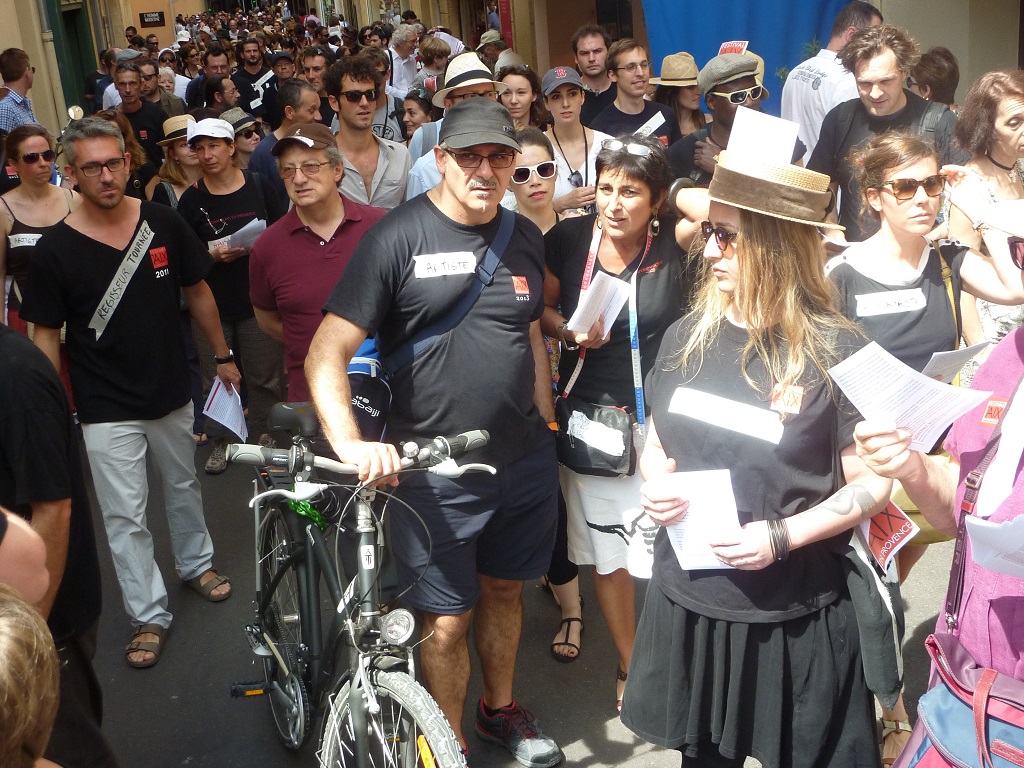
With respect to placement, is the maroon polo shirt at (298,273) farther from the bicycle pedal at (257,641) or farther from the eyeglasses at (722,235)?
the eyeglasses at (722,235)

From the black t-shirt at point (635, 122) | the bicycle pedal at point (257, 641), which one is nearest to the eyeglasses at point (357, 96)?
the black t-shirt at point (635, 122)

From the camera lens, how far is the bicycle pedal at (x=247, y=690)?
366 cm

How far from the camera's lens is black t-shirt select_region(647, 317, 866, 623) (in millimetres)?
2428

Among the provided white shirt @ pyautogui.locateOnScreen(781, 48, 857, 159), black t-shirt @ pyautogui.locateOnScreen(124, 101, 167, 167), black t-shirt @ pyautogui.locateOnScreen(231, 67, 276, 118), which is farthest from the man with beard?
black t-shirt @ pyautogui.locateOnScreen(231, 67, 276, 118)

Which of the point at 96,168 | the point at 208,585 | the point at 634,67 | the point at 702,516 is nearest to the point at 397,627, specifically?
the point at 702,516

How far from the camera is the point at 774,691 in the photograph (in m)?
2.43

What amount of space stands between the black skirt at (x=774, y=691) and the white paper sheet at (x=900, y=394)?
1.99 feet

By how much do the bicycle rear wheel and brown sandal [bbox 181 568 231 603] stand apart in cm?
116

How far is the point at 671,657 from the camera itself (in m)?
2.52

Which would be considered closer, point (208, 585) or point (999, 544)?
point (999, 544)

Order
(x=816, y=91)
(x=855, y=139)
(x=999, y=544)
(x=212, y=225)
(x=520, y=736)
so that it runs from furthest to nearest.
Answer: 1. (x=816, y=91)
2. (x=212, y=225)
3. (x=855, y=139)
4. (x=520, y=736)
5. (x=999, y=544)

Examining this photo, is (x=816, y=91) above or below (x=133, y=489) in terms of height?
above

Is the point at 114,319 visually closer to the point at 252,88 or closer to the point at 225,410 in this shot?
the point at 225,410

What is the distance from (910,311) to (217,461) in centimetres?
438
